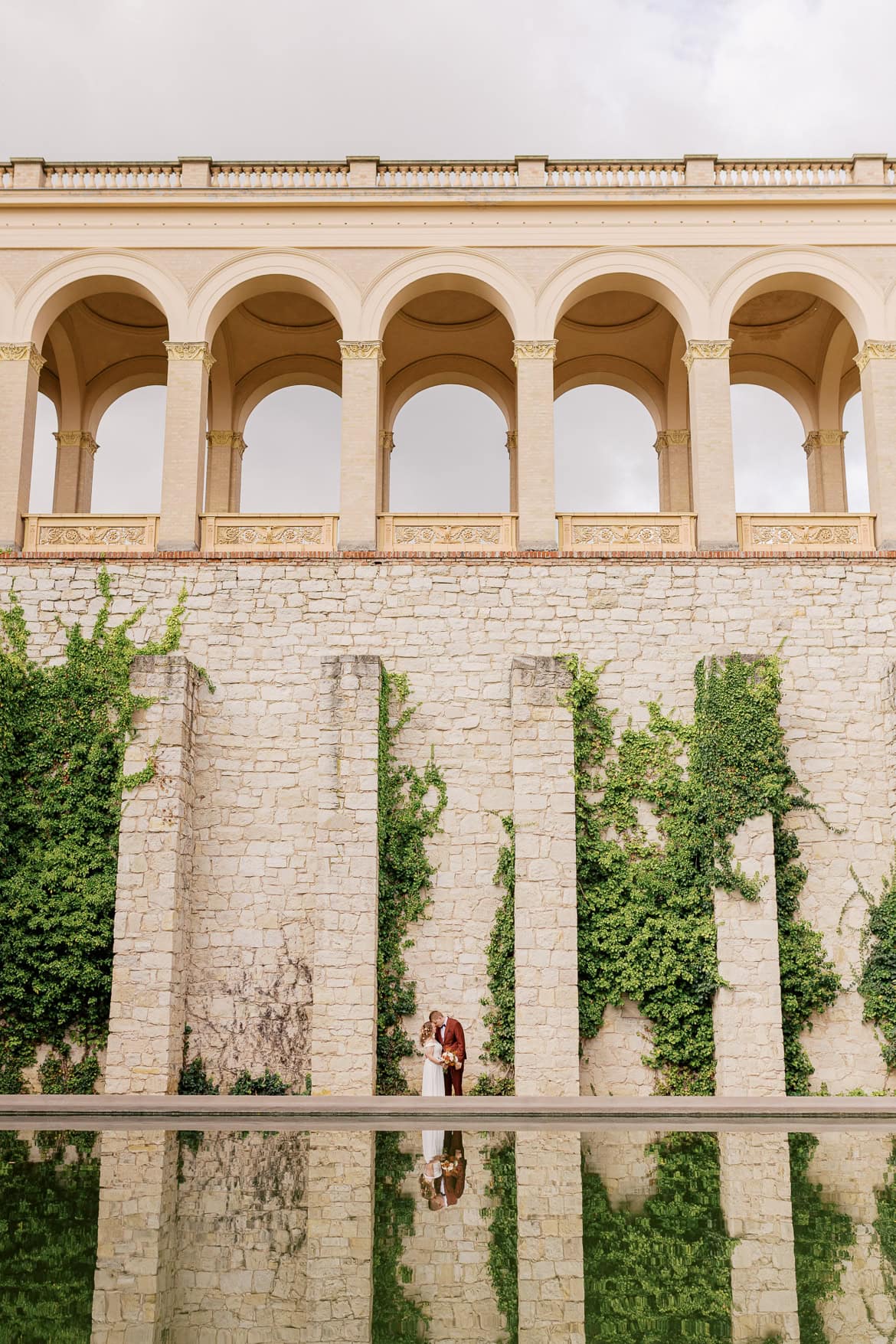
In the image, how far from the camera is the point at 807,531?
56.0 feet

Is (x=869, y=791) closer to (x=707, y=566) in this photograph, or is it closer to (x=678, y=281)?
(x=707, y=566)

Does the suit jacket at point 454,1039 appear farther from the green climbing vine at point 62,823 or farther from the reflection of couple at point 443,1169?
the green climbing vine at point 62,823

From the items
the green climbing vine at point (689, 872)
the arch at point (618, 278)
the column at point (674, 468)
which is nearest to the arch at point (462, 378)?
the column at point (674, 468)

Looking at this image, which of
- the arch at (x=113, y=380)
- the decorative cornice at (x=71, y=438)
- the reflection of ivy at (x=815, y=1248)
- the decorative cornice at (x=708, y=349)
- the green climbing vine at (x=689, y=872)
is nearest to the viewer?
the reflection of ivy at (x=815, y=1248)

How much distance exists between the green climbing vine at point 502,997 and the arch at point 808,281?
8.89 m

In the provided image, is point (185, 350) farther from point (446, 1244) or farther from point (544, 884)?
point (446, 1244)

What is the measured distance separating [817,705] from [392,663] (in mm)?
5761

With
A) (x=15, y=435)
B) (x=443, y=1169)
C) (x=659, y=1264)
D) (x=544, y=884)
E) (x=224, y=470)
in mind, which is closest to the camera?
(x=659, y=1264)

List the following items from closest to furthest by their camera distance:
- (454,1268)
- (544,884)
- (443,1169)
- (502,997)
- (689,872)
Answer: (454,1268) → (443,1169) → (544,884) → (502,997) → (689,872)

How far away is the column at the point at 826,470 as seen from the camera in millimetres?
20594

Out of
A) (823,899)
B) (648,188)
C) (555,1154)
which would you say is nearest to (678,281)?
(648,188)

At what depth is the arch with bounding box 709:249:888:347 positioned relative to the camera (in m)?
17.7

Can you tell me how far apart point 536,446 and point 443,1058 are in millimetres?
8696

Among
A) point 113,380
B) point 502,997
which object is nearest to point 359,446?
point 113,380
